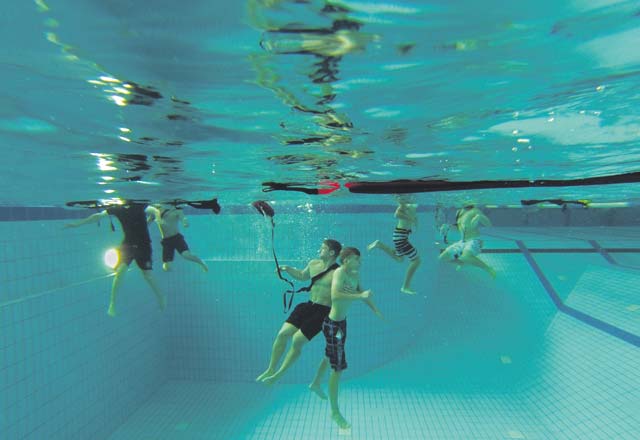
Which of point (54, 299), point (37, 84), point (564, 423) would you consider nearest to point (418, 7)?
point (37, 84)

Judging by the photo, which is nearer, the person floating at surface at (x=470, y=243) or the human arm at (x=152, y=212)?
the person floating at surface at (x=470, y=243)

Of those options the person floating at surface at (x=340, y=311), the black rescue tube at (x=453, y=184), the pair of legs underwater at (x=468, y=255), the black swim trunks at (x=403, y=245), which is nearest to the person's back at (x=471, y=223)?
the pair of legs underwater at (x=468, y=255)

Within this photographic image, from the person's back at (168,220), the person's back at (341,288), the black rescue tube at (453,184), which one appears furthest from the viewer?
the person's back at (168,220)

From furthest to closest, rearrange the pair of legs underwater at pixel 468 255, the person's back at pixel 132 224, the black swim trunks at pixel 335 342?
the person's back at pixel 132 224, the pair of legs underwater at pixel 468 255, the black swim trunks at pixel 335 342

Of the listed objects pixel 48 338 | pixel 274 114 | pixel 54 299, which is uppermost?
pixel 274 114

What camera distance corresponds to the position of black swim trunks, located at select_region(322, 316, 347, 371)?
4672 millimetres

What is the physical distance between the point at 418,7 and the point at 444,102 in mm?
1147

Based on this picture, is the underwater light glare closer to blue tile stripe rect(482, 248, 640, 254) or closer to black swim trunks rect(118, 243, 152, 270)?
black swim trunks rect(118, 243, 152, 270)

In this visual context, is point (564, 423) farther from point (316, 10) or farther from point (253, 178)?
point (316, 10)

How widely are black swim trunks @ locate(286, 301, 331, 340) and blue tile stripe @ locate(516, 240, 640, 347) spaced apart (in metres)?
6.38

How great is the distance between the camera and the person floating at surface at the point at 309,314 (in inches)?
185

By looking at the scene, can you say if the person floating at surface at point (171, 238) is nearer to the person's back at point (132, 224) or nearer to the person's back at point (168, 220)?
the person's back at point (168, 220)

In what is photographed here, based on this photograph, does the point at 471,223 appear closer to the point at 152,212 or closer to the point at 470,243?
the point at 470,243

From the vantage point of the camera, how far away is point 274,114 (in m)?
2.44
